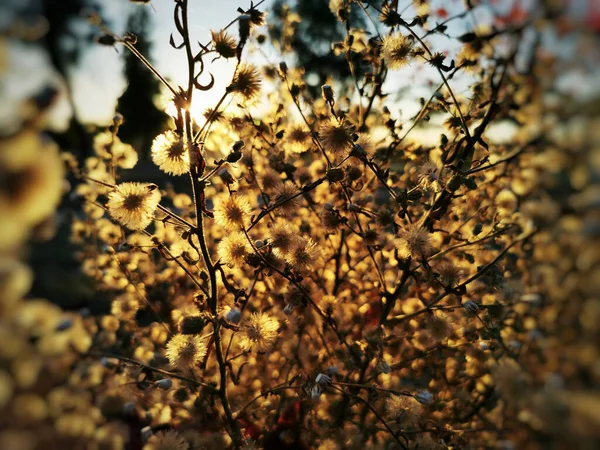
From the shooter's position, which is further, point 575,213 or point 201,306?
point 201,306

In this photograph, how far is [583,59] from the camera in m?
0.30

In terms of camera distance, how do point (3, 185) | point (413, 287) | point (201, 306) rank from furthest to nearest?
point (413, 287) < point (201, 306) < point (3, 185)

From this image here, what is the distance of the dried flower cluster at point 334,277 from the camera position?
1.05 ft

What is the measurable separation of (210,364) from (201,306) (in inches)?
21.1

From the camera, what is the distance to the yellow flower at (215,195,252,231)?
0.93m

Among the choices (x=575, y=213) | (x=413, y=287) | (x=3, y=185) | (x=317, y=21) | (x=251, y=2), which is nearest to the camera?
(x=3, y=185)

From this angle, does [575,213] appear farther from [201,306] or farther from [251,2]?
[201,306]

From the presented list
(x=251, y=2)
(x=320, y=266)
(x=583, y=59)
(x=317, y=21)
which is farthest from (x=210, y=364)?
(x=317, y=21)

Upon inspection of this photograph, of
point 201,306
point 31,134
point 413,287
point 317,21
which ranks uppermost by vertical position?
point 317,21

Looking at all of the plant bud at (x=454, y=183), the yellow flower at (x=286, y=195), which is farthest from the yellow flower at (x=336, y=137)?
the plant bud at (x=454, y=183)

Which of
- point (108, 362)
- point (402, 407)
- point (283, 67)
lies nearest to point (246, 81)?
point (283, 67)

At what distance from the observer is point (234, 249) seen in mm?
927

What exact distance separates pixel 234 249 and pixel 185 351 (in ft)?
0.74

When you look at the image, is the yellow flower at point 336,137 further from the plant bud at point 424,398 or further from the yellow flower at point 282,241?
the plant bud at point 424,398
